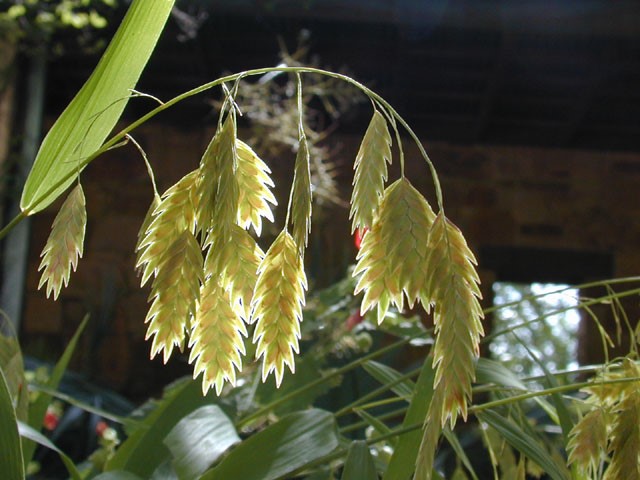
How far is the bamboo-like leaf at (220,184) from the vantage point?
44cm

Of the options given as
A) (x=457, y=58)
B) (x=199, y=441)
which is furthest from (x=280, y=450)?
(x=457, y=58)

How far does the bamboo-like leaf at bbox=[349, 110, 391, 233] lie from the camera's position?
45 cm

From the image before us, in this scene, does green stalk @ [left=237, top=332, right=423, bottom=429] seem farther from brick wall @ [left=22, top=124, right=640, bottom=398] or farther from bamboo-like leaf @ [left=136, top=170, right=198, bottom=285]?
brick wall @ [left=22, top=124, right=640, bottom=398]

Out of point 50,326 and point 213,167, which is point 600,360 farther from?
point 213,167

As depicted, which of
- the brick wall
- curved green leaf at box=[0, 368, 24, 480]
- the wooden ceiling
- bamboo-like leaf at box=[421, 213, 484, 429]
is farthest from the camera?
the brick wall

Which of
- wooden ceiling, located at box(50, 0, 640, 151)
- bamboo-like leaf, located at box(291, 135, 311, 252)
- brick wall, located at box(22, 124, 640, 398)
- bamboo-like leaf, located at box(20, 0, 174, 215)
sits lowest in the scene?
brick wall, located at box(22, 124, 640, 398)

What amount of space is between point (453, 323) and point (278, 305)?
3.8 inches

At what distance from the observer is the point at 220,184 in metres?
0.44

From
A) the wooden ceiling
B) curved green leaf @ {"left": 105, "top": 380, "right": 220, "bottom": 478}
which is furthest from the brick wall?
curved green leaf @ {"left": 105, "top": 380, "right": 220, "bottom": 478}

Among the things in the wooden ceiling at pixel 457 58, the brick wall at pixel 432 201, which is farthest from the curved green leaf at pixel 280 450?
the brick wall at pixel 432 201

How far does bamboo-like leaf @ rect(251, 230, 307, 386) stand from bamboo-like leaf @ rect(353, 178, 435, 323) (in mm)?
34

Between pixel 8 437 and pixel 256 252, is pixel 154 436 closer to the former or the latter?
pixel 8 437

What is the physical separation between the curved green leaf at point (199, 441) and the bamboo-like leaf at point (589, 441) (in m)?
0.25

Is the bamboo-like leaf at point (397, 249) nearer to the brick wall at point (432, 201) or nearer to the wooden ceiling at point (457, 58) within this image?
the wooden ceiling at point (457, 58)
